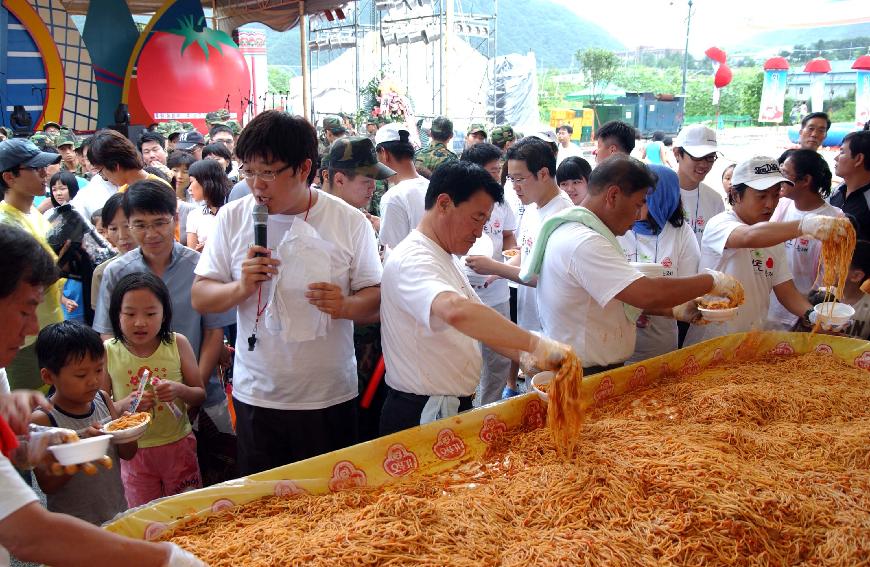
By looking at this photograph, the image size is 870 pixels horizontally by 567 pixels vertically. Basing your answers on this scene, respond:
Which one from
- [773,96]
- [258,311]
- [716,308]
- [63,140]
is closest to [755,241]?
[716,308]

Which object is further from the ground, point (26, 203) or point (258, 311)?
point (26, 203)

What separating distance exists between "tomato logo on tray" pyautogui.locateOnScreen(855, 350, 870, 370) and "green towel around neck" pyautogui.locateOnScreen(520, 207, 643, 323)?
1333 millimetres

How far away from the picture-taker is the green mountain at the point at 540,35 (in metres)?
57.8

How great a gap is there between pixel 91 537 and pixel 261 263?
44.6 inches

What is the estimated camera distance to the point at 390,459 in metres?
2.23

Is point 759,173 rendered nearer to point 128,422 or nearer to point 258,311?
point 258,311

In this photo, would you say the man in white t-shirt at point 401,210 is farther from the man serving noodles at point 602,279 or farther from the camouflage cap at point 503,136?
the camouflage cap at point 503,136

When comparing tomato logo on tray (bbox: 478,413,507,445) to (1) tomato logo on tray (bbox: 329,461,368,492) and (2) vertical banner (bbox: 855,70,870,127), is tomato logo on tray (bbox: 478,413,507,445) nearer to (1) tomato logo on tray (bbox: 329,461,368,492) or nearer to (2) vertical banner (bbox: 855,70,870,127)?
(1) tomato logo on tray (bbox: 329,461,368,492)

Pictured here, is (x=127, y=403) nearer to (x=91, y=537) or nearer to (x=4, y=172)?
(x=91, y=537)

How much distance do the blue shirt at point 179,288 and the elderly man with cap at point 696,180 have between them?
9.89 ft

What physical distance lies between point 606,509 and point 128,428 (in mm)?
1509

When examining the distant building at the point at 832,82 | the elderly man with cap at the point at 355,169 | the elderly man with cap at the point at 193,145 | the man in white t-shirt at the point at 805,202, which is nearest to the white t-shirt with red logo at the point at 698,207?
the man in white t-shirt at the point at 805,202

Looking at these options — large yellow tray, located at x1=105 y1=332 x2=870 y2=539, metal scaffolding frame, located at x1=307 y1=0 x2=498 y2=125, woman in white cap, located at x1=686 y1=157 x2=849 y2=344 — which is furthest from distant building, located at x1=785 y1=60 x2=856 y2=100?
large yellow tray, located at x1=105 y1=332 x2=870 y2=539

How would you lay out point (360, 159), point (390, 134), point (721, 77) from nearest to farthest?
point (360, 159)
point (390, 134)
point (721, 77)
